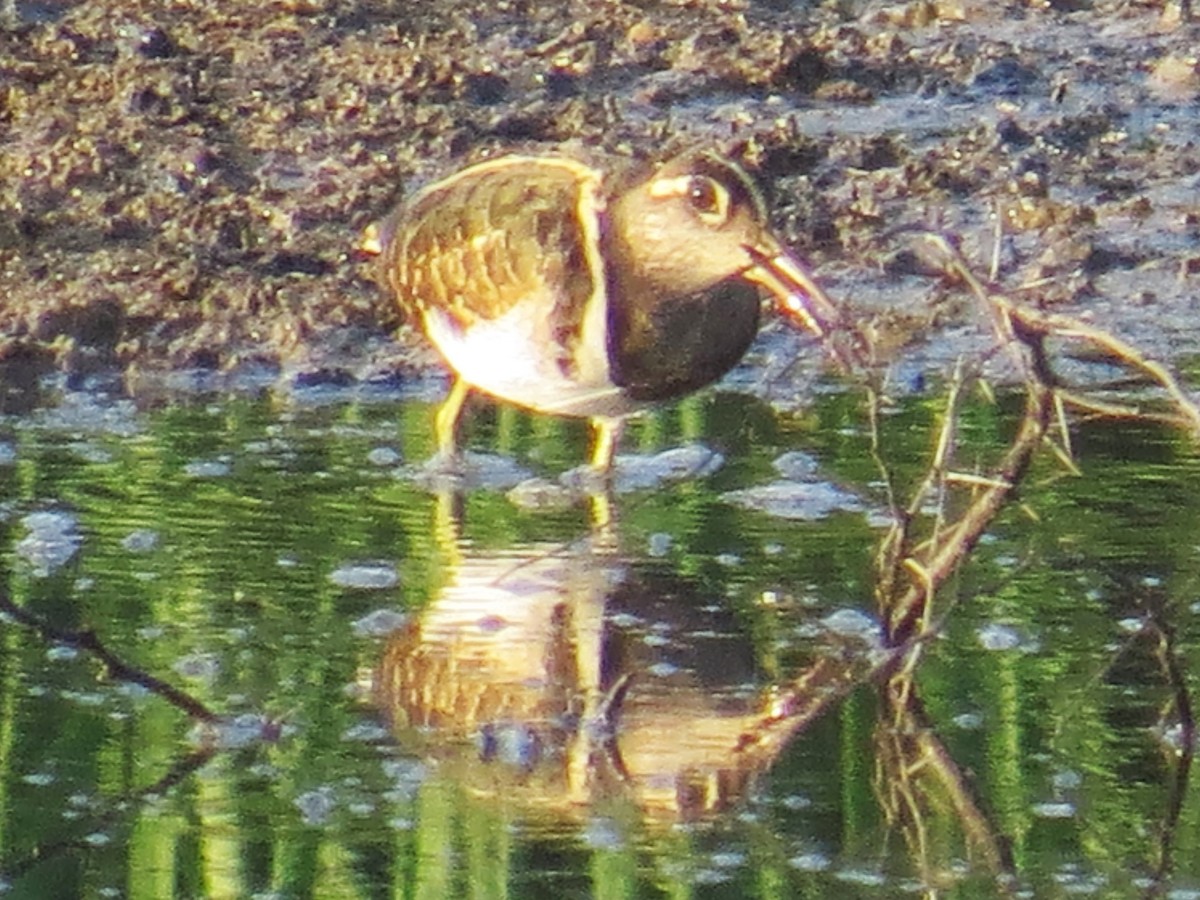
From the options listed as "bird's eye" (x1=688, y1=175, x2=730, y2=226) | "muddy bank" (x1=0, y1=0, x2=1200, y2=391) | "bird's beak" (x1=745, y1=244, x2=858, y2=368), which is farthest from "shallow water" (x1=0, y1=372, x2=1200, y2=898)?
"muddy bank" (x1=0, y1=0, x2=1200, y2=391)

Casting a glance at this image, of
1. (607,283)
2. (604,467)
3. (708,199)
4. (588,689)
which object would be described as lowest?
(588,689)

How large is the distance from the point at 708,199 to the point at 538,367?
1.62 ft

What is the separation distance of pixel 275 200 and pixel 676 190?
2379mm

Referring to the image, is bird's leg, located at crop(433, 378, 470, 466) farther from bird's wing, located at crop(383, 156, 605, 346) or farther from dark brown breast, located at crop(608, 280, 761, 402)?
dark brown breast, located at crop(608, 280, 761, 402)

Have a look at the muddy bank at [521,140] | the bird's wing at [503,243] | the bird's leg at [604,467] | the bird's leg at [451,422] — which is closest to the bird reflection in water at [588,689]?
the bird's leg at [604,467]

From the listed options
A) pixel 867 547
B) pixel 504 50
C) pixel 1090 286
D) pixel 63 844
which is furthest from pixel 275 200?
pixel 63 844

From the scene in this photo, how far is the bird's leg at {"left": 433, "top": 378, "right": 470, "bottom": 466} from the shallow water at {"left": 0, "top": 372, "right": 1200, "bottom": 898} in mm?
96

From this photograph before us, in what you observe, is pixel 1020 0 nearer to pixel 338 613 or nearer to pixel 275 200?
pixel 275 200

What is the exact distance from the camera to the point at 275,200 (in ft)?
28.7

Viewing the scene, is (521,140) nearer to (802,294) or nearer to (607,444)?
(607,444)

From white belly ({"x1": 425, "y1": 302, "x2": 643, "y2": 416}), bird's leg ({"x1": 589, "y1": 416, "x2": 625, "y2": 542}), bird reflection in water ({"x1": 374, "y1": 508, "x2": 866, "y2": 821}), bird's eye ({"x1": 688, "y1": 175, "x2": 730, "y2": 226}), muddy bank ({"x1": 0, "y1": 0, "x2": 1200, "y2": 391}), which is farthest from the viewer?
muddy bank ({"x1": 0, "y1": 0, "x2": 1200, "y2": 391})

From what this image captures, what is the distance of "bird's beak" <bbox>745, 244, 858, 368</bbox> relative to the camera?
6.04 m

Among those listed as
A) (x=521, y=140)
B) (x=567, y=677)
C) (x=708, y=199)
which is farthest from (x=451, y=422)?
(x=521, y=140)

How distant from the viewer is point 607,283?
6.71m
